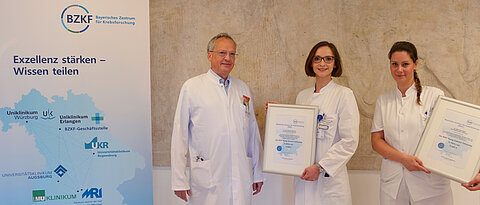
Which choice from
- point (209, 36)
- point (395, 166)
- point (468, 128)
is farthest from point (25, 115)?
point (468, 128)

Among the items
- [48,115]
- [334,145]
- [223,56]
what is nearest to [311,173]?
[334,145]

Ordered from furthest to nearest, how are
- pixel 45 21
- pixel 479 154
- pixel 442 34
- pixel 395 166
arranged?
1. pixel 442 34
2. pixel 45 21
3. pixel 395 166
4. pixel 479 154

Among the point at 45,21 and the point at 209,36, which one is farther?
the point at 209,36

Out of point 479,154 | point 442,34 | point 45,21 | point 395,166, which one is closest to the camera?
point 479,154

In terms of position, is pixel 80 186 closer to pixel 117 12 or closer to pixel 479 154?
pixel 117 12

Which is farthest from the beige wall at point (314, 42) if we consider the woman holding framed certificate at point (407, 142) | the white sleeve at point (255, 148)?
the woman holding framed certificate at point (407, 142)

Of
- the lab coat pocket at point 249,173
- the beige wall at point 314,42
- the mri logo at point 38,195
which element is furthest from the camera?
the beige wall at point 314,42

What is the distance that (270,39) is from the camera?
2.96 meters

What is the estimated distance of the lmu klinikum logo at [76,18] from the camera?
252cm

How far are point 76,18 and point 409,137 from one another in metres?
2.45

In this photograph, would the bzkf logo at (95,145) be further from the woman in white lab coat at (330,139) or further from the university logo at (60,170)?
the woman in white lab coat at (330,139)

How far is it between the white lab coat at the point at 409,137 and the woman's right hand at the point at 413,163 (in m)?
0.07

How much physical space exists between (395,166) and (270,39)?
1.40 meters

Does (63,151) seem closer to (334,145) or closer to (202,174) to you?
(202,174)
